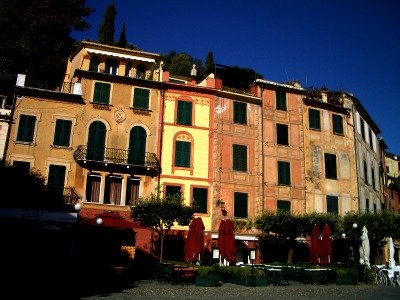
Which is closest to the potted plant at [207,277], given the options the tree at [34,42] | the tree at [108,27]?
the tree at [34,42]

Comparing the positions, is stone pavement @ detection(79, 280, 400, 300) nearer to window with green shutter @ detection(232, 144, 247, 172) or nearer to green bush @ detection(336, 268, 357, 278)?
green bush @ detection(336, 268, 357, 278)

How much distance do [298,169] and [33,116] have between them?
1802cm

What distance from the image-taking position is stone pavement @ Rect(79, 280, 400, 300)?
43.2 ft

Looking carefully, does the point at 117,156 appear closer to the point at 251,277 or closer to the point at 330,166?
the point at 251,277

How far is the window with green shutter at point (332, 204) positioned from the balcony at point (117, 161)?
1261 cm

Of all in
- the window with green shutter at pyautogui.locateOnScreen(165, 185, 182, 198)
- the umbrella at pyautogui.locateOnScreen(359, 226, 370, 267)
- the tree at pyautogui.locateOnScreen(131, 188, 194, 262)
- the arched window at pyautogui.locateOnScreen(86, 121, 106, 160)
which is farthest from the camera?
the window with green shutter at pyautogui.locateOnScreen(165, 185, 182, 198)

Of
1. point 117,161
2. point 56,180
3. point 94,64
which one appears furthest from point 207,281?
point 94,64

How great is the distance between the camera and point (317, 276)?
739 inches

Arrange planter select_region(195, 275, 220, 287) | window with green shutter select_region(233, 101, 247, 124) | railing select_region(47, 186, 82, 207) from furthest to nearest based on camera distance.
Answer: window with green shutter select_region(233, 101, 247, 124) < railing select_region(47, 186, 82, 207) < planter select_region(195, 275, 220, 287)

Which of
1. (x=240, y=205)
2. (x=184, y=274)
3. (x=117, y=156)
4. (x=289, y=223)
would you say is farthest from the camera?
(x=240, y=205)

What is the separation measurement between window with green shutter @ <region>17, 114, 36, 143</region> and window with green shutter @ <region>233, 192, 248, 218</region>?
13321 millimetres

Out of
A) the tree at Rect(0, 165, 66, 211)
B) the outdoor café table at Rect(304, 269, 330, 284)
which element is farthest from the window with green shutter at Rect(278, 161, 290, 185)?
the tree at Rect(0, 165, 66, 211)

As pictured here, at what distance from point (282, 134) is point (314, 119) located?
129 inches

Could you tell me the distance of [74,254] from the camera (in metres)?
21.9
